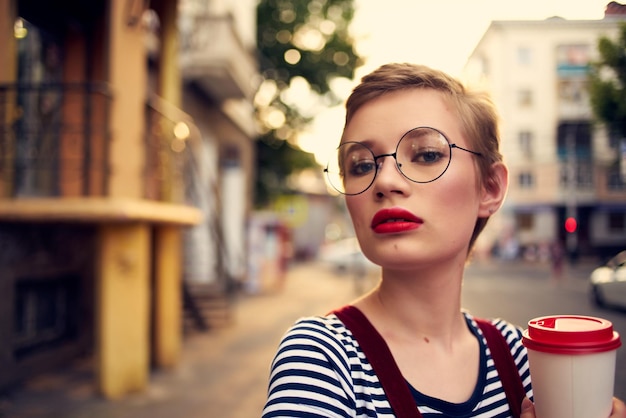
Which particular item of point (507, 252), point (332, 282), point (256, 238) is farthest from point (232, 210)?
point (507, 252)

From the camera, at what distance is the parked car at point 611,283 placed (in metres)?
1.28

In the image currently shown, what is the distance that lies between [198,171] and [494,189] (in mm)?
7244

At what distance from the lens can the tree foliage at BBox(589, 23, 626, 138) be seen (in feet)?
4.10

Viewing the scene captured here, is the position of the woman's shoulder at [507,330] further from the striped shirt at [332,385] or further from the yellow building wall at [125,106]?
the yellow building wall at [125,106]

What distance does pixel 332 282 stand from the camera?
58.2 feet

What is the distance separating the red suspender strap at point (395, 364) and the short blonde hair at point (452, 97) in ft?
1.40

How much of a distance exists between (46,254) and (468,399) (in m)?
5.92

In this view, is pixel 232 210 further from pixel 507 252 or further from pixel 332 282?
pixel 507 252

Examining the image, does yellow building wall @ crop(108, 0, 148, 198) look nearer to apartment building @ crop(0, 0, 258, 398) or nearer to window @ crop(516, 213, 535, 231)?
apartment building @ crop(0, 0, 258, 398)

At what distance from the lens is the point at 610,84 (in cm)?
130

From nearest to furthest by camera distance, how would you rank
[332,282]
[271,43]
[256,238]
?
[256,238] → [271,43] → [332,282]

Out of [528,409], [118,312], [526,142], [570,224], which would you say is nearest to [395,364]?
[528,409]

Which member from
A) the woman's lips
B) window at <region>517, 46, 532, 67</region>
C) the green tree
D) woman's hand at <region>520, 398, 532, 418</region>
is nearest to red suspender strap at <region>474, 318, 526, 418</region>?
woman's hand at <region>520, 398, 532, 418</region>

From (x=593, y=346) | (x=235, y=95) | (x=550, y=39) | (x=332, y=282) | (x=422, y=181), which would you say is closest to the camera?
(x=593, y=346)
